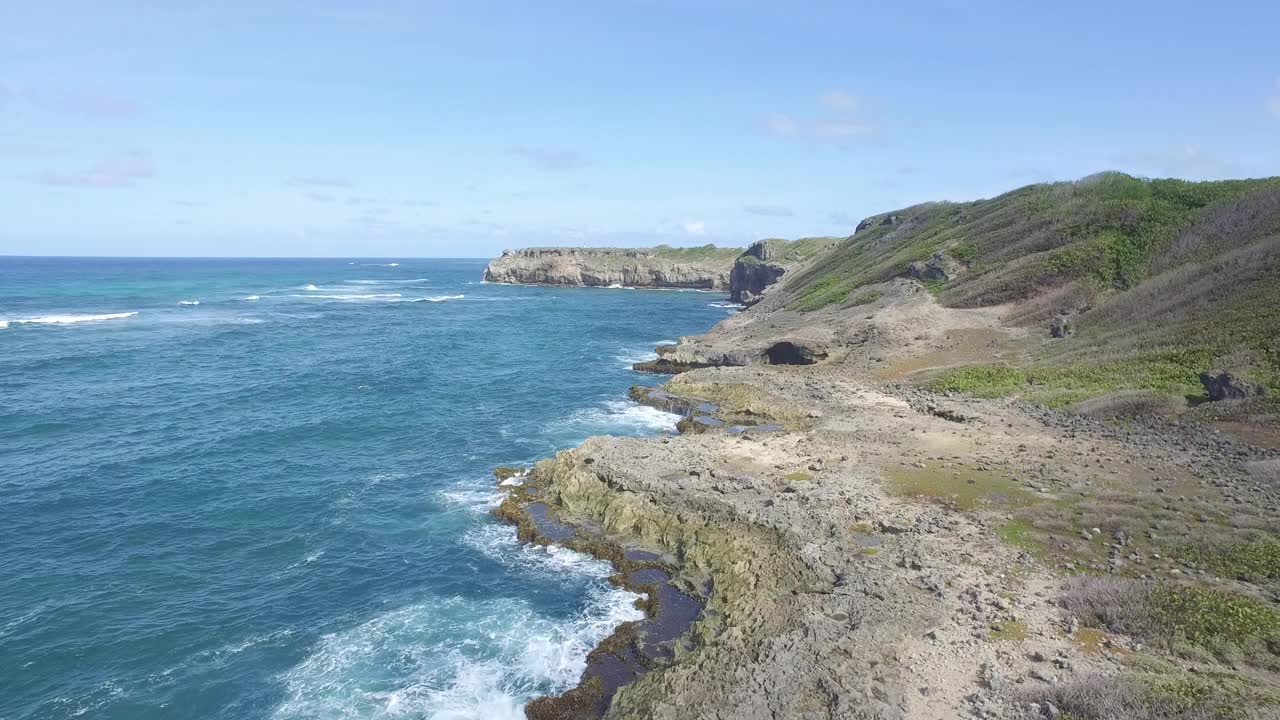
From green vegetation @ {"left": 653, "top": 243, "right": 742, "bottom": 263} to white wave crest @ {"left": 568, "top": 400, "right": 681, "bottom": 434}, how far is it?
131m

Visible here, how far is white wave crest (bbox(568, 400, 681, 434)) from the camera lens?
1801 inches

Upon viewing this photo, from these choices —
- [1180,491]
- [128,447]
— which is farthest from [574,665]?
[128,447]

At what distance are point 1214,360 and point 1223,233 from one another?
2287 centimetres

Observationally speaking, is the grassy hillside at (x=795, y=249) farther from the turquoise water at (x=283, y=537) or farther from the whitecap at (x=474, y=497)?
the whitecap at (x=474, y=497)

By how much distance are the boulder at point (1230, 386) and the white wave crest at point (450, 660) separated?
1254 inches

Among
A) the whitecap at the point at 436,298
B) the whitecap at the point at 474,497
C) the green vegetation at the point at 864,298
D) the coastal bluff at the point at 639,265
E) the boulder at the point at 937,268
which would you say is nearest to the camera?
the whitecap at the point at 474,497

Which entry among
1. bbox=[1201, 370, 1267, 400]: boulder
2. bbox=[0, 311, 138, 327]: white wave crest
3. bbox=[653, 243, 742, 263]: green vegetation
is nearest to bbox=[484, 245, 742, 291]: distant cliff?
bbox=[653, 243, 742, 263]: green vegetation

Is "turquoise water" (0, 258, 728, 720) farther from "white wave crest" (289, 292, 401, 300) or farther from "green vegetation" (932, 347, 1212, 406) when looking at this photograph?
"white wave crest" (289, 292, 401, 300)

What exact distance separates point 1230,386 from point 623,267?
149933 millimetres

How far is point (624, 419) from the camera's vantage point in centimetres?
4825

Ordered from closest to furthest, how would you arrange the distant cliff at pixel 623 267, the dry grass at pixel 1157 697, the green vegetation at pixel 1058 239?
the dry grass at pixel 1157 697, the green vegetation at pixel 1058 239, the distant cliff at pixel 623 267

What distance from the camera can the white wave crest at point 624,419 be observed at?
45750mm

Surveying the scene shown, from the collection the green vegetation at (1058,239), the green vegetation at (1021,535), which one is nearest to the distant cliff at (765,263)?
the green vegetation at (1058,239)

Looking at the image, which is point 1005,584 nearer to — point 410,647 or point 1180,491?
Answer: point 1180,491
